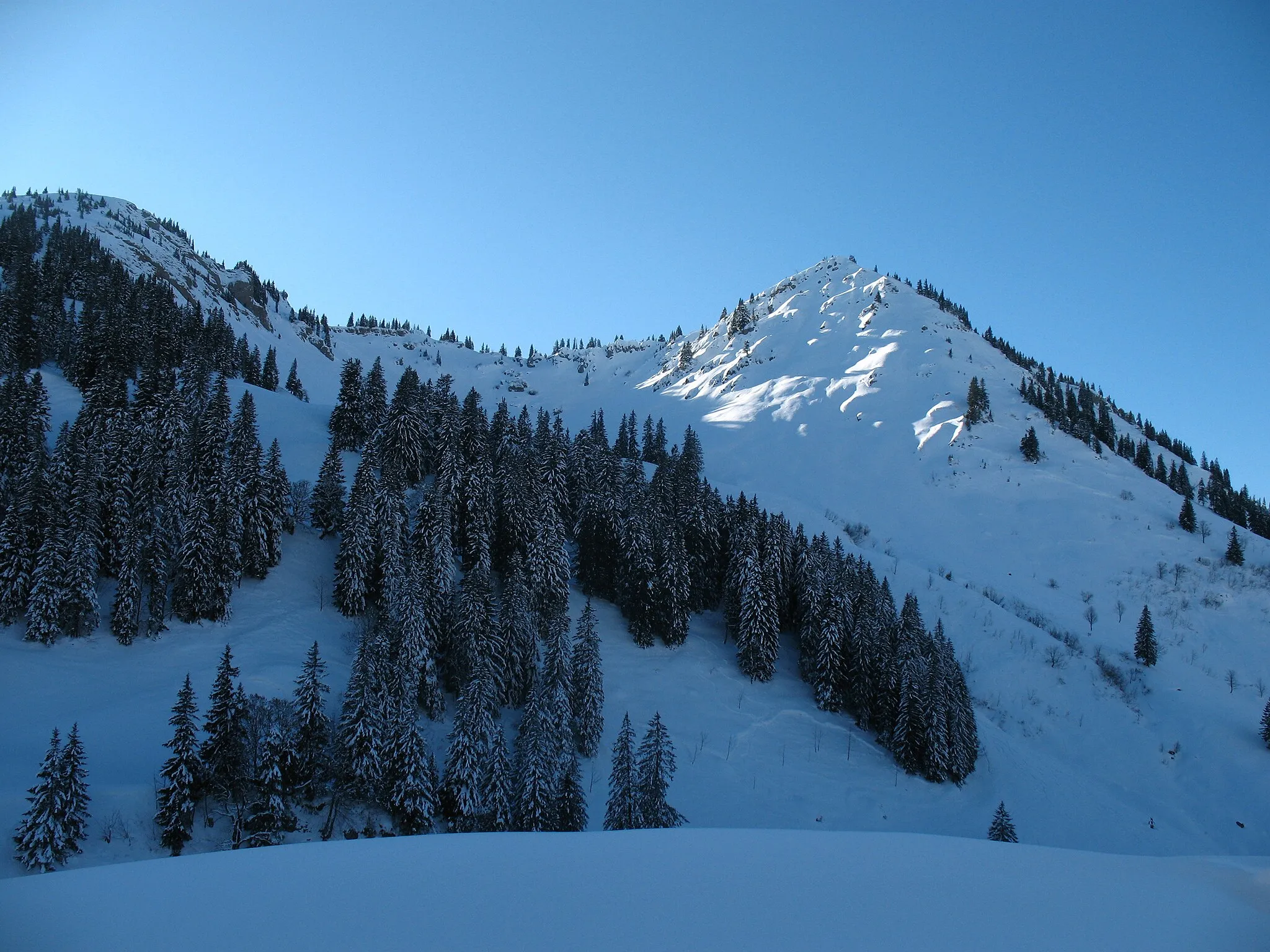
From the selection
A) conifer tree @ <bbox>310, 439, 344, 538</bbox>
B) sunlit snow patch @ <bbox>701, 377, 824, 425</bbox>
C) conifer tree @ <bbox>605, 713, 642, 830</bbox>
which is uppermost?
sunlit snow patch @ <bbox>701, 377, 824, 425</bbox>

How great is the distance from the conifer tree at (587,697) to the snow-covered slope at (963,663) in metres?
2.41

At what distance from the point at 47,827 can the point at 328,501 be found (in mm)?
36758

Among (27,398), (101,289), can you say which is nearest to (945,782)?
(27,398)

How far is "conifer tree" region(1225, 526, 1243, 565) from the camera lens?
76.0m

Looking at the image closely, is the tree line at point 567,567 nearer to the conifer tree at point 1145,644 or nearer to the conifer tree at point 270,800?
the conifer tree at point 270,800

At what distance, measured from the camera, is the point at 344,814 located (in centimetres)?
3259

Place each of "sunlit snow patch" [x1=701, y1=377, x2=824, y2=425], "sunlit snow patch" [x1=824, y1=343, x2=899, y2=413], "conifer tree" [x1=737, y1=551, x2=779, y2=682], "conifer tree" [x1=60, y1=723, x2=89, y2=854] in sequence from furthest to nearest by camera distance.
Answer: "sunlit snow patch" [x1=701, y1=377, x2=824, y2=425]
"sunlit snow patch" [x1=824, y1=343, x2=899, y2=413]
"conifer tree" [x1=737, y1=551, x2=779, y2=682]
"conifer tree" [x1=60, y1=723, x2=89, y2=854]

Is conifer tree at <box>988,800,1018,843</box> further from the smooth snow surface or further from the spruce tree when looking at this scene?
the spruce tree

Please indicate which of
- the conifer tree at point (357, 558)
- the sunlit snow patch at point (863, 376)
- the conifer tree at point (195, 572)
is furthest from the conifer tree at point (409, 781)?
the sunlit snow patch at point (863, 376)

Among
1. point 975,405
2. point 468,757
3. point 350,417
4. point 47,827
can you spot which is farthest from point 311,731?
point 975,405

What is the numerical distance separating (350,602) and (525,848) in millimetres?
45671

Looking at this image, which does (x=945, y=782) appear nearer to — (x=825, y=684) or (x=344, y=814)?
(x=825, y=684)

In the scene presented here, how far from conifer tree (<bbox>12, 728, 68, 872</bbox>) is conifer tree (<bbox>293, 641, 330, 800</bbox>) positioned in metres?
9.05

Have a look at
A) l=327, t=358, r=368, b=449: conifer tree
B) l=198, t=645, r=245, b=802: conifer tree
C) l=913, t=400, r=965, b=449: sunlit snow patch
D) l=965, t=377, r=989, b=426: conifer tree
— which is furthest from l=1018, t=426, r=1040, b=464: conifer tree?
l=198, t=645, r=245, b=802: conifer tree
